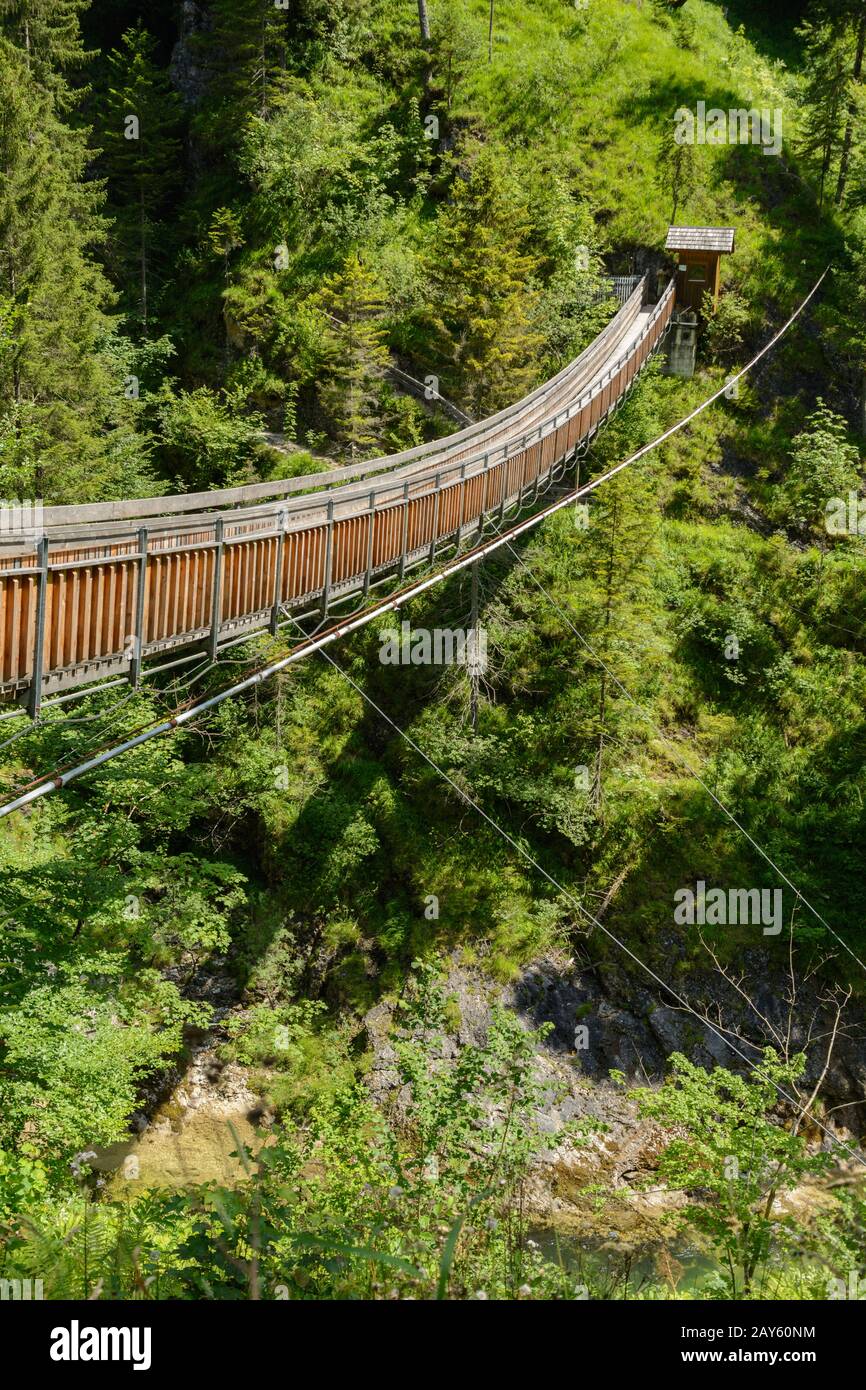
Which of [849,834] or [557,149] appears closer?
[849,834]

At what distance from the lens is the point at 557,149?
2684 cm

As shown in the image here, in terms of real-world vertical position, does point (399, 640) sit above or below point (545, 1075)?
above

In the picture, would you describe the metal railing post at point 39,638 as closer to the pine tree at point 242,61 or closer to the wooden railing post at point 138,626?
the wooden railing post at point 138,626

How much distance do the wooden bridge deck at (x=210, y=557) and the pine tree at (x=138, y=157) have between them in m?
16.0

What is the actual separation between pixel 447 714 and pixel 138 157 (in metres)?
20.1

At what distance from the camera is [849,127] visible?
2520cm

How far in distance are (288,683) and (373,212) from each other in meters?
15.2

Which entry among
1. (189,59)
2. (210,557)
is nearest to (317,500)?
(210,557)

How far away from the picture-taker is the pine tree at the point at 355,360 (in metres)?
21.6

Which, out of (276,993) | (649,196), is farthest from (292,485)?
(649,196)

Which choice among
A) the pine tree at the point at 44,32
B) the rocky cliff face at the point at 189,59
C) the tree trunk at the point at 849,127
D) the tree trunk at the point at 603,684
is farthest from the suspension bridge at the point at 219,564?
the rocky cliff face at the point at 189,59

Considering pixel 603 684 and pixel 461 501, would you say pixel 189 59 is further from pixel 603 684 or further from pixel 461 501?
pixel 603 684
